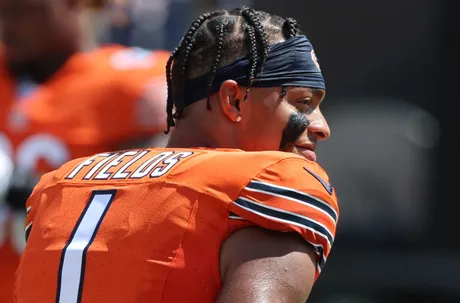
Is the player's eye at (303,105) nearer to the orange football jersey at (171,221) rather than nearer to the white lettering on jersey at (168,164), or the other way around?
the orange football jersey at (171,221)

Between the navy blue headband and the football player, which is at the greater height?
the navy blue headband

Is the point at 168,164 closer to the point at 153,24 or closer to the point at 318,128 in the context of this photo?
the point at 318,128

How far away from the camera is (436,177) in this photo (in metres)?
6.94

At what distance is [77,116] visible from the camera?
4852 mm

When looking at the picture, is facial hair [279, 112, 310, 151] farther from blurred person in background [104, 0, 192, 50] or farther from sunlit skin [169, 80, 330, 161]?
blurred person in background [104, 0, 192, 50]

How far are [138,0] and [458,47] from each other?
88.0 inches

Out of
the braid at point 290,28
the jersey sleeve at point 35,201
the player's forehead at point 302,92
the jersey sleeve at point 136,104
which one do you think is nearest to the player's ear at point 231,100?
the player's forehead at point 302,92

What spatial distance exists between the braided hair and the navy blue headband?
0.05 ft

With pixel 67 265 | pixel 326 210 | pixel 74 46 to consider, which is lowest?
pixel 74 46

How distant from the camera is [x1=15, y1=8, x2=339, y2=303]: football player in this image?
2535 millimetres

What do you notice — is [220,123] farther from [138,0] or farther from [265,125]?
[138,0]

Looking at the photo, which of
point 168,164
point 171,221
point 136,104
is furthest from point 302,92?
point 136,104

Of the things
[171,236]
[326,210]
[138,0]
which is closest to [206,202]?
[171,236]

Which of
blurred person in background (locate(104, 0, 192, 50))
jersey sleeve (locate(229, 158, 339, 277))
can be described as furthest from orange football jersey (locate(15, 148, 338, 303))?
blurred person in background (locate(104, 0, 192, 50))
